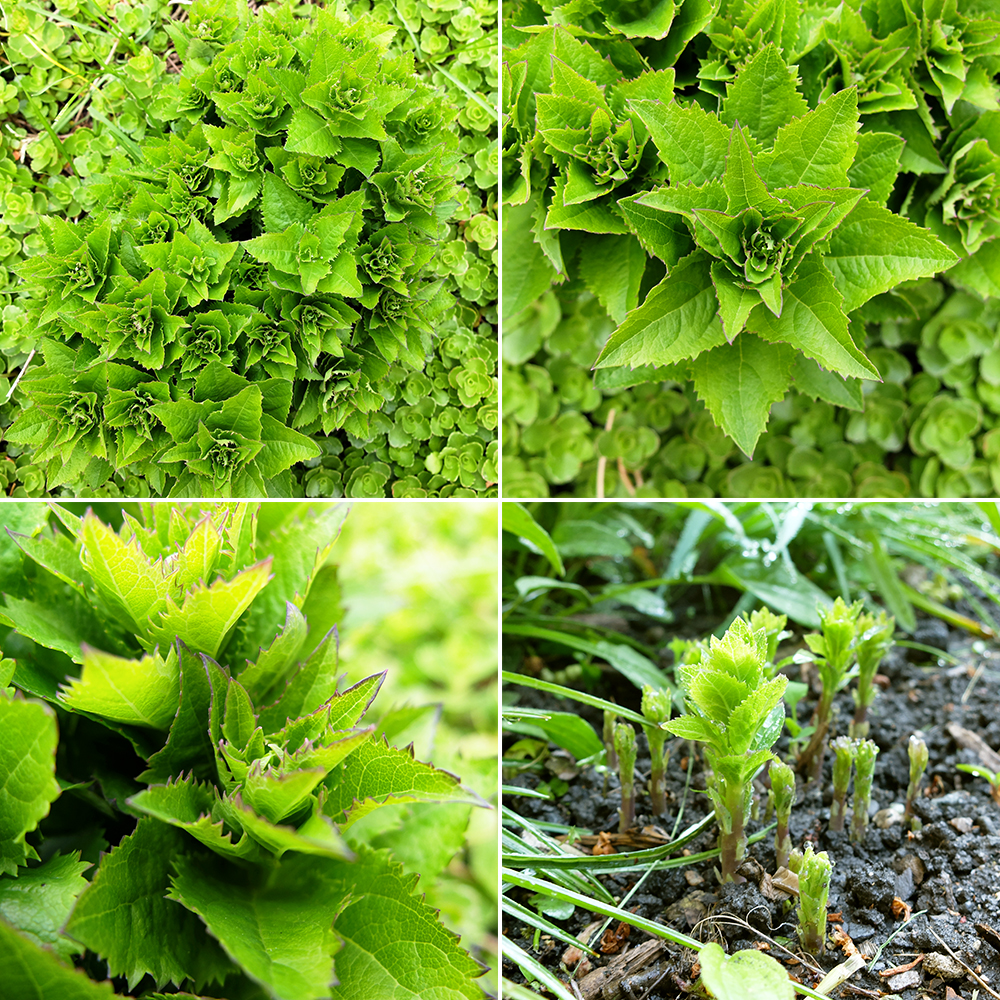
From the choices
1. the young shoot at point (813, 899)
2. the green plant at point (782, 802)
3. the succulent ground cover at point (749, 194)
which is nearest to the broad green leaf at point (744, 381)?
the succulent ground cover at point (749, 194)

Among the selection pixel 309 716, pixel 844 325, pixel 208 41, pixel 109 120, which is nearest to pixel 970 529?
pixel 844 325

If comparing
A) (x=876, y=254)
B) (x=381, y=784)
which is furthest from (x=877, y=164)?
(x=381, y=784)

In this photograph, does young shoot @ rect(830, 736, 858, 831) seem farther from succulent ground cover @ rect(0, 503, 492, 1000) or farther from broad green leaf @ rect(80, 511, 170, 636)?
broad green leaf @ rect(80, 511, 170, 636)

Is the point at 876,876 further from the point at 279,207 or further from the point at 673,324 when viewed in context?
the point at 279,207

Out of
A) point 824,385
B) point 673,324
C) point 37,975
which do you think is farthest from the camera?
point 824,385

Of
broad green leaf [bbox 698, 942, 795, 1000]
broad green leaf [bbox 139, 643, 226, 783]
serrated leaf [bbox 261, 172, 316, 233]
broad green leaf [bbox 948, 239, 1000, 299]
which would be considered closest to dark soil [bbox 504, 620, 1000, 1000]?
broad green leaf [bbox 698, 942, 795, 1000]

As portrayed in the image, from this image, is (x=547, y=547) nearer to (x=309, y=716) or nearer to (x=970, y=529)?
(x=309, y=716)

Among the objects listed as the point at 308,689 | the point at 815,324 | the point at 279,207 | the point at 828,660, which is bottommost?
the point at 828,660

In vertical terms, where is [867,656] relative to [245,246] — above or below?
below
